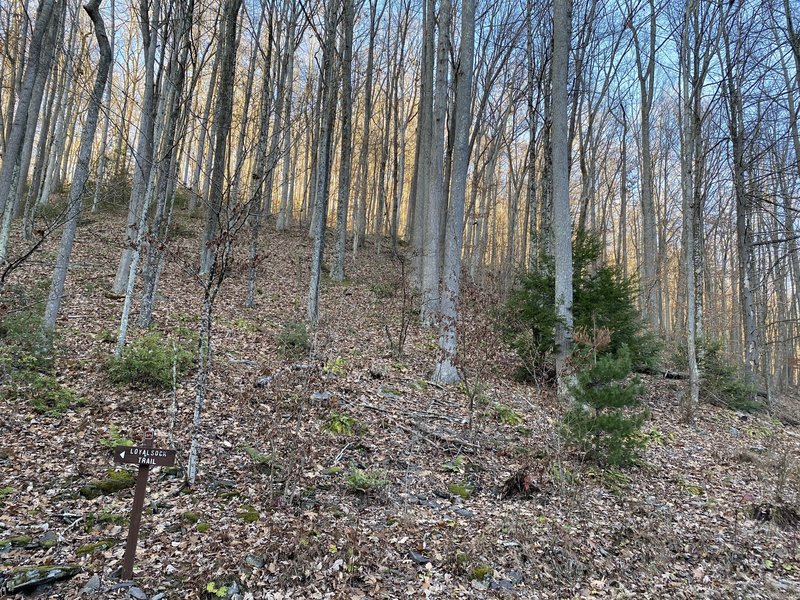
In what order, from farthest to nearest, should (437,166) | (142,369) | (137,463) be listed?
(437,166), (142,369), (137,463)

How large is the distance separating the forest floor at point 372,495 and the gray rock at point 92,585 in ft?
0.04

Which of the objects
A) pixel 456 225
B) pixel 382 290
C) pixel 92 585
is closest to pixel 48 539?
Result: pixel 92 585

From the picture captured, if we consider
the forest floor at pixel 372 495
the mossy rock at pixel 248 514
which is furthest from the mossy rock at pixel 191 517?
the mossy rock at pixel 248 514

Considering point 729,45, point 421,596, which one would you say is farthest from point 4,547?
point 729,45

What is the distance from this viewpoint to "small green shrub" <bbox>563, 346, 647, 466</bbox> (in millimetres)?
5277

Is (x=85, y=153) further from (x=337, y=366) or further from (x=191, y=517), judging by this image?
(x=191, y=517)

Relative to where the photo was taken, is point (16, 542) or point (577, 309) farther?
point (577, 309)

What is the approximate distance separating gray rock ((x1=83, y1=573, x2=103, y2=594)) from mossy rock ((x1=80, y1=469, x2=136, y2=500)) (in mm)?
1236

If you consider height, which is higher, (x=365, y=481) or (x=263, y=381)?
(x=263, y=381)

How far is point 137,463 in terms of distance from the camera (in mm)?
3188

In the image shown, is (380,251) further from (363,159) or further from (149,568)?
(149,568)

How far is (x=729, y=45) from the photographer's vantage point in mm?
11312

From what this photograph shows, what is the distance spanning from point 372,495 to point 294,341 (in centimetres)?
450

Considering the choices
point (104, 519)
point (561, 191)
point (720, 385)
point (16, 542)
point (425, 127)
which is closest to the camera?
point (16, 542)
